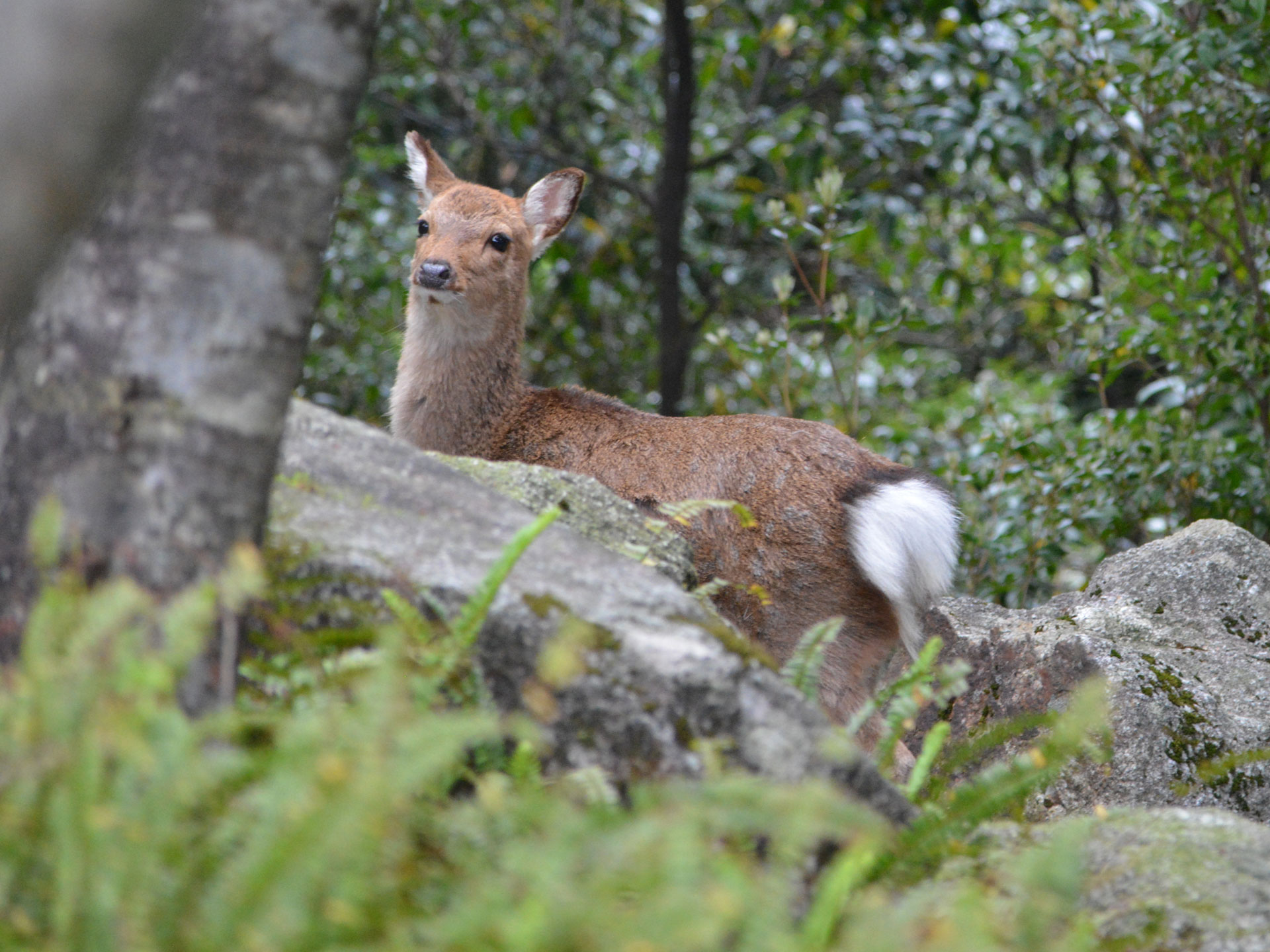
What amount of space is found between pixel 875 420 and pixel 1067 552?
268 centimetres

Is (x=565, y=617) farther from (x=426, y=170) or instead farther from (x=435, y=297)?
(x=426, y=170)

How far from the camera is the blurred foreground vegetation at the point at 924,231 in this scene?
21.1ft

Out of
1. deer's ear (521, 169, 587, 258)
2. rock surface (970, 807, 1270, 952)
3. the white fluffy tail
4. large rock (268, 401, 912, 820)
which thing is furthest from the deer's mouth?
rock surface (970, 807, 1270, 952)

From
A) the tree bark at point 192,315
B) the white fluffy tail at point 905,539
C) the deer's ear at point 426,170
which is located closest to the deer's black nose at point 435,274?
the deer's ear at point 426,170

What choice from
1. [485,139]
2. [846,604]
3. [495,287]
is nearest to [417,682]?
[846,604]

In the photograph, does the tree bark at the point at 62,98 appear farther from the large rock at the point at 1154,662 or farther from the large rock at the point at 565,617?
the large rock at the point at 1154,662

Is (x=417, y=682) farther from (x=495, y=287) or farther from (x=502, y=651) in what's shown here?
(x=495, y=287)

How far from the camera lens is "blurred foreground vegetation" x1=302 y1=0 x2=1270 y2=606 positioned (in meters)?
6.42

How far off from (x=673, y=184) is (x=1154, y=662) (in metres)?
5.27

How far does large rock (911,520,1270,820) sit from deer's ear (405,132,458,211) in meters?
3.54

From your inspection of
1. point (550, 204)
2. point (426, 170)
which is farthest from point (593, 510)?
point (426, 170)

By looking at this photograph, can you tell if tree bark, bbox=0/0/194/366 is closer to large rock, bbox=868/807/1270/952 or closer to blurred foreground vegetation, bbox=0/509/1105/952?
blurred foreground vegetation, bbox=0/509/1105/952

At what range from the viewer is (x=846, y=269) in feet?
32.2

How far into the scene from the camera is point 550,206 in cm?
690
